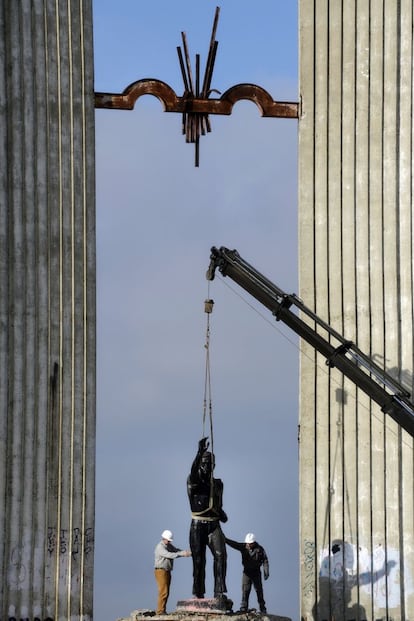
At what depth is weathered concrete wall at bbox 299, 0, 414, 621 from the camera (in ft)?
105

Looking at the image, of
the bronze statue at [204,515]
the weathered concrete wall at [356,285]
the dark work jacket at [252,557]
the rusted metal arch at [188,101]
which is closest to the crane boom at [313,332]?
the weathered concrete wall at [356,285]

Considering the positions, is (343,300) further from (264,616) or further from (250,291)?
(264,616)

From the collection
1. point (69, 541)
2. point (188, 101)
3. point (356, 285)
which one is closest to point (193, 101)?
point (188, 101)

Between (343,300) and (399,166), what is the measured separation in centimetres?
262

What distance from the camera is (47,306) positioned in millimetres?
32031

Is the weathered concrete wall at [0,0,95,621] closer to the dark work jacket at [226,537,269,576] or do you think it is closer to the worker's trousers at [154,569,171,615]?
the worker's trousers at [154,569,171,615]

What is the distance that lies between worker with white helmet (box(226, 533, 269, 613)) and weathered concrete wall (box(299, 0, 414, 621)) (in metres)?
1.14

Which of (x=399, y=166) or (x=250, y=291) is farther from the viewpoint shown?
(x=399, y=166)

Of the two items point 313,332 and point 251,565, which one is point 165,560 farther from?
point 313,332

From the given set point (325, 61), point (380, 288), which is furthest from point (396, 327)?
point (325, 61)

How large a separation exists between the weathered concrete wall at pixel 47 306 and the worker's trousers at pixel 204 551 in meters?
2.31

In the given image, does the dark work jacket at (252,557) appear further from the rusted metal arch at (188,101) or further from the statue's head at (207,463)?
the rusted metal arch at (188,101)

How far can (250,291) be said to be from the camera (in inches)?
1198

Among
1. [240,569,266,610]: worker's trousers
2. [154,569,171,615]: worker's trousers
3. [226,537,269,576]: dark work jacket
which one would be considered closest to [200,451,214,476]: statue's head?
[226,537,269,576]: dark work jacket
